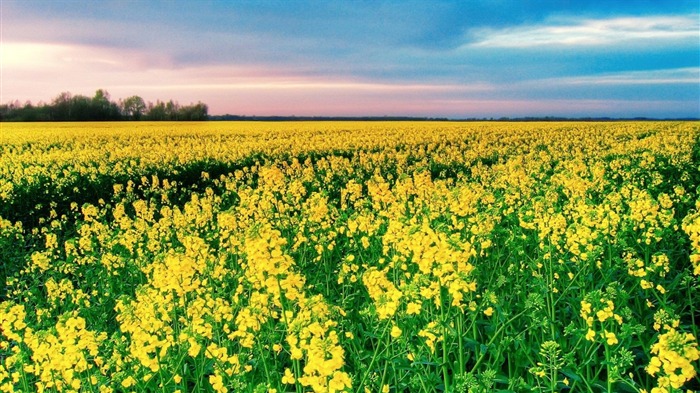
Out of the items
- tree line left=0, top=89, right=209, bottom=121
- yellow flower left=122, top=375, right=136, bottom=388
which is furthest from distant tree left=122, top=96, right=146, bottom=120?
yellow flower left=122, top=375, right=136, bottom=388

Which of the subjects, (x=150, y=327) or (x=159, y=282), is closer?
(x=150, y=327)

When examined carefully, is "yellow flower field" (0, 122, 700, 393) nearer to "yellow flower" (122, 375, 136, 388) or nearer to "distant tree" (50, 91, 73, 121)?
"yellow flower" (122, 375, 136, 388)

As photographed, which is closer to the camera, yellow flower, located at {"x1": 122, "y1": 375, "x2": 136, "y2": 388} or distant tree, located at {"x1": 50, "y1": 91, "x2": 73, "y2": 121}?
yellow flower, located at {"x1": 122, "y1": 375, "x2": 136, "y2": 388}

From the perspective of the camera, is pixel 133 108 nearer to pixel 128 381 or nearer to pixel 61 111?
pixel 61 111

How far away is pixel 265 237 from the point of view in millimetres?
3963

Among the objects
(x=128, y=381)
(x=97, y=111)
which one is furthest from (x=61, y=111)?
(x=128, y=381)

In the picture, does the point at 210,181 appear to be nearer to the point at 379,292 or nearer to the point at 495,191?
the point at 495,191

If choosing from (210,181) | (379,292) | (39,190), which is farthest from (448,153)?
(379,292)

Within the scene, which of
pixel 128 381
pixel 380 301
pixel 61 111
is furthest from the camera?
pixel 61 111

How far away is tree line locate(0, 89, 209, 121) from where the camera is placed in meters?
81.2

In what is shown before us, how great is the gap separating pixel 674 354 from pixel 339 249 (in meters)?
5.89

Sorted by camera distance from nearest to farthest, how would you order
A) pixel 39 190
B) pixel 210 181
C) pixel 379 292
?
pixel 379 292, pixel 39 190, pixel 210 181

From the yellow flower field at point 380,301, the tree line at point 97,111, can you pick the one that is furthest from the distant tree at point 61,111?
the yellow flower field at point 380,301

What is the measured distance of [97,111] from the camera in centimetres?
8206
